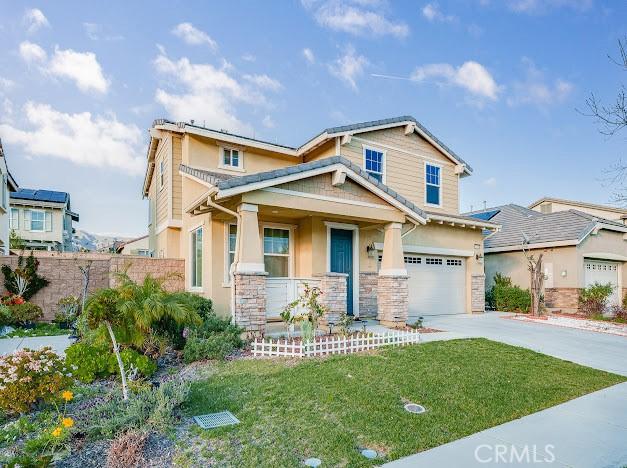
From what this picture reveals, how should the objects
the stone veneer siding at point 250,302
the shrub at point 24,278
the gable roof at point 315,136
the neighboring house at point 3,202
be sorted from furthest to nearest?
the neighboring house at point 3,202 < the gable roof at point 315,136 < the shrub at point 24,278 < the stone veneer siding at point 250,302

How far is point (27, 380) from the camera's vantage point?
4.82m

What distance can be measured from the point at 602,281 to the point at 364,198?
1504cm

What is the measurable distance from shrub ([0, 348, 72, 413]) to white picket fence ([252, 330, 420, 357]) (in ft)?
11.4

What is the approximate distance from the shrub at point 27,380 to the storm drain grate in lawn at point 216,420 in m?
1.87

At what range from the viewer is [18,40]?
35.7ft

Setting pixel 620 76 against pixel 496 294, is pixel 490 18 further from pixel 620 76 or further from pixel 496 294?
pixel 496 294

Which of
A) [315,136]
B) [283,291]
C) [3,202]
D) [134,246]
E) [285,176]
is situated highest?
[315,136]

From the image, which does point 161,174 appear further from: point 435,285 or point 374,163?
point 435,285

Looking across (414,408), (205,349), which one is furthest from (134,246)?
(414,408)

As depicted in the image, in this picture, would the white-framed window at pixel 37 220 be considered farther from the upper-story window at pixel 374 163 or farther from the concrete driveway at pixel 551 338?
the concrete driveway at pixel 551 338

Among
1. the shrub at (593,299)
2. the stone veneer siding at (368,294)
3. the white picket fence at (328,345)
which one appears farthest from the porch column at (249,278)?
the shrub at (593,299)

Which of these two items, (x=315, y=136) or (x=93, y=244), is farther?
(x=93, y=244)

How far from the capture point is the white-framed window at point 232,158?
44.3 ft

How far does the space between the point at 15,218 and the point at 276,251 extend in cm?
2324
